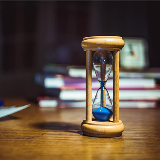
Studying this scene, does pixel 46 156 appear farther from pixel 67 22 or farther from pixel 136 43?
pixel 67 22

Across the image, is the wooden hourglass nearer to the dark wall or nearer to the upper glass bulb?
the upper glass bulb

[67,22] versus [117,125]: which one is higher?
[67,22]

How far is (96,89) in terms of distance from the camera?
147cm

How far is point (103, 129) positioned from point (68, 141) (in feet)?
0.44

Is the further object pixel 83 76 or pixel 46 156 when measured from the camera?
pixel 83 76

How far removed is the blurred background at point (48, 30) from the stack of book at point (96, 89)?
865 millimetres

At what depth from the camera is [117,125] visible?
81 centimetres

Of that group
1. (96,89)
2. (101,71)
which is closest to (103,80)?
(101,71)

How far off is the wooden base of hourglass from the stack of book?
0.65 m

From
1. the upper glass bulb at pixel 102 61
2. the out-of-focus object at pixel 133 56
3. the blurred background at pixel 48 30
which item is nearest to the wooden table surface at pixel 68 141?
the upper glass bulb at pixel 102 61

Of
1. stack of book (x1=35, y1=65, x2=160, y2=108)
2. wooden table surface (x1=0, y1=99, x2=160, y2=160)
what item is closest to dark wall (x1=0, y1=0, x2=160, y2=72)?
stack of book (x1=35, y1=65, x2=160, y2=108)

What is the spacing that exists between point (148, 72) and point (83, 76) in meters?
0.44

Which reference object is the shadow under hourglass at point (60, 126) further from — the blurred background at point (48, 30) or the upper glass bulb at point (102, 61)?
the blurred background at point (48, 30)

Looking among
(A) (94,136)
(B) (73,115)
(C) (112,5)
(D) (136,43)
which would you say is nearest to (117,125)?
(A) (94,136)
